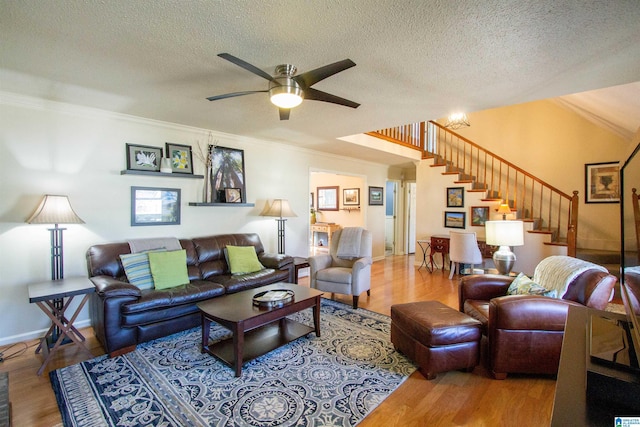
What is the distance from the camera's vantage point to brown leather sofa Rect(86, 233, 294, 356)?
2.67 m

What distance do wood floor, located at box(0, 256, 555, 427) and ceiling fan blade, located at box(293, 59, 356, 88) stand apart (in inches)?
88.9

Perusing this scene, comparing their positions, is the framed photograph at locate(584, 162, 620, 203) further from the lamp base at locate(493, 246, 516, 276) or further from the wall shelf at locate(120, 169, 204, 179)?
the wall shelf at locate(120, 169, 204, 179)

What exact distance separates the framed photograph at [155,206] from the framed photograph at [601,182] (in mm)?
7084

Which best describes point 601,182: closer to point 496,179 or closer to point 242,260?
point 496,179

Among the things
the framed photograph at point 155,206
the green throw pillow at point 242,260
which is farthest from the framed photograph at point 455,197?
the framed photograph at point 155,206

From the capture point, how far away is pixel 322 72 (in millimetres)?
2059

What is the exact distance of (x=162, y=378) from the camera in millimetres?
2332

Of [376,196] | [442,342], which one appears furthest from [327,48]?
[376,196]

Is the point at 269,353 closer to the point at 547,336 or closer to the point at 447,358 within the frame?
the point at 447,358

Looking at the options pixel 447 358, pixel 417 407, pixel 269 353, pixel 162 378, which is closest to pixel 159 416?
pixel 162 378

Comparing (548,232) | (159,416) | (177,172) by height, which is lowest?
(159,416)

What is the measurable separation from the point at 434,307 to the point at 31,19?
347cm

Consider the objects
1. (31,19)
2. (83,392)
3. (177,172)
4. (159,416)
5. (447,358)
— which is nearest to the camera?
(31,19)

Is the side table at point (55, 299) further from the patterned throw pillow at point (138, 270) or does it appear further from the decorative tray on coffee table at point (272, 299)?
the decorative tray on coffee table at point (272, 299)
